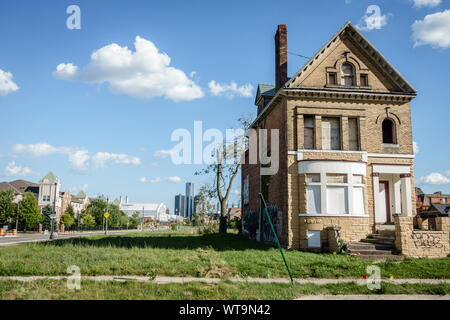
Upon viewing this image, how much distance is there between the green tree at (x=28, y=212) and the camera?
59188 millimetres

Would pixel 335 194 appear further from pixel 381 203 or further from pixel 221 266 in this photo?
pixel 221 266

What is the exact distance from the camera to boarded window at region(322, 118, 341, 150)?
20066 mm

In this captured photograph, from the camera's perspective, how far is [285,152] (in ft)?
64.9

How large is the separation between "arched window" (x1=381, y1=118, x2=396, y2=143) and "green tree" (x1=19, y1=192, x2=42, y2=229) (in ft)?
194

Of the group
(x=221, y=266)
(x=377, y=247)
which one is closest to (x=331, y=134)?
(x=377, y=247)

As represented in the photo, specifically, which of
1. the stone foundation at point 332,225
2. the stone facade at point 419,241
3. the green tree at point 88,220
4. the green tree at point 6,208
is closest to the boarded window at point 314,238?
the stone foundation at point 332,225

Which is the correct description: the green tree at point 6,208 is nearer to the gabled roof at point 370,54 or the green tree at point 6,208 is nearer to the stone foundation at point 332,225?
the stone foundation at point 332,225

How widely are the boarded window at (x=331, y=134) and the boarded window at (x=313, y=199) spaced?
8.95 ft

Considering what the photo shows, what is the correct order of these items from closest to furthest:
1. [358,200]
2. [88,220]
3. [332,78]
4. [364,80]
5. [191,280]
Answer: [191,280] < [358,200] < [332,78] < [364,80] < [88,220]

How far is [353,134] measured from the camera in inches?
796

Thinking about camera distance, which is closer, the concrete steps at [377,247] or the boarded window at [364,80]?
the concrete steps at [377,247]

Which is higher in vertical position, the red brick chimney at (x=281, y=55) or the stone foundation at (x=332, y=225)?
the red brick chimney at (x=281, y=55)

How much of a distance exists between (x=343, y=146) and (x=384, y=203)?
4.46m

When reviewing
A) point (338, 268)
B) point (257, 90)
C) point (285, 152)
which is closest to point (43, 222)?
point (257, 90)
